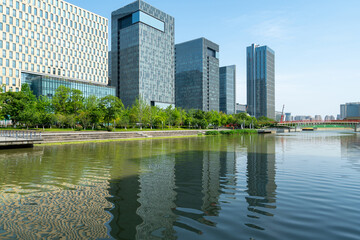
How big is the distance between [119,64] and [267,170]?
159 metres

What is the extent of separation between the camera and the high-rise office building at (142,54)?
151125 mm

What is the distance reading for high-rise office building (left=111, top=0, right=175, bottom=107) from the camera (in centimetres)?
15112

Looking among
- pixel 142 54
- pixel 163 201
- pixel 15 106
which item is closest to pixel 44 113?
pixel 15 106

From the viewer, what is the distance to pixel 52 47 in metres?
116

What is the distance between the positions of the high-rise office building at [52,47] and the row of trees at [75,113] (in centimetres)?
2352

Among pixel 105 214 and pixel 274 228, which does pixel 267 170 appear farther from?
pixel 105 214

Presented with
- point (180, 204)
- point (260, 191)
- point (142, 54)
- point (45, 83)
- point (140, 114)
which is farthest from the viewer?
point (142, 54)

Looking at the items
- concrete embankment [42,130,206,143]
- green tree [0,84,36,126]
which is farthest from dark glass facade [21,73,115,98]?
concrete embankment [42,130,206,143]

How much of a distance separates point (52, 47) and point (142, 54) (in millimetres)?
53669

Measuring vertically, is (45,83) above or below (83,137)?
above

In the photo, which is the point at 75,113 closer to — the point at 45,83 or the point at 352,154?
the point at 45,83

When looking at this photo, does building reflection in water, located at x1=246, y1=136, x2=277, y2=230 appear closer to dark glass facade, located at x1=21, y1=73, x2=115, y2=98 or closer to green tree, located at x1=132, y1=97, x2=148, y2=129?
green tree, located at x1=132, y1=97, x2=148, y2=129

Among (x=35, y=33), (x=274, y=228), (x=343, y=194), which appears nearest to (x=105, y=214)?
(x=274, y=228)

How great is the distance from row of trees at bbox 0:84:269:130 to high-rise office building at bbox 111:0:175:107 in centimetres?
4490
